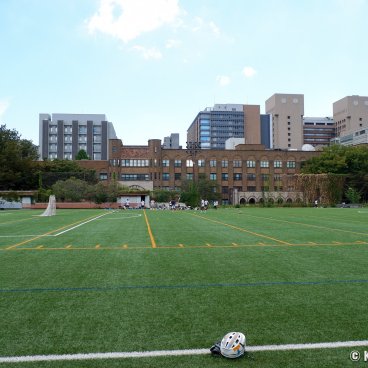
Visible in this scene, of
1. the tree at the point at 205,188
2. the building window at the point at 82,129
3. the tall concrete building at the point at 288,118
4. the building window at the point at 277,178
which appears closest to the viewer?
the tree at the point at 205,188

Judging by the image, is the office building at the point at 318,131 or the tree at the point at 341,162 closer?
the tree at the point at 341,162

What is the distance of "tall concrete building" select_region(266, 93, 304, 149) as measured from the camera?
176 m

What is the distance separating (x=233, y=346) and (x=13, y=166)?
273 feet

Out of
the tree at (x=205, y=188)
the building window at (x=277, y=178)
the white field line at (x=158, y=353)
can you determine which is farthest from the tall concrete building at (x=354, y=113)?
the white field line at (x=158, y=353)

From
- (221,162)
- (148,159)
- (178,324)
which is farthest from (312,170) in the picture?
(178,324)

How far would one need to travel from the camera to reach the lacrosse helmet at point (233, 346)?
14.9 ft

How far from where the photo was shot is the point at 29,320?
5852 millimetres

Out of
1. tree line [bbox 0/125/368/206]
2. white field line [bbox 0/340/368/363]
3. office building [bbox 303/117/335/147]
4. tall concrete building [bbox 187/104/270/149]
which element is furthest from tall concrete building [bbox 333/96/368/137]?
white field line [bbox 0/340/368/363]

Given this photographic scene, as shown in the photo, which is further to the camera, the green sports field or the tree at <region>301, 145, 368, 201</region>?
the tree at <region>301, 145, 368, 201</region>

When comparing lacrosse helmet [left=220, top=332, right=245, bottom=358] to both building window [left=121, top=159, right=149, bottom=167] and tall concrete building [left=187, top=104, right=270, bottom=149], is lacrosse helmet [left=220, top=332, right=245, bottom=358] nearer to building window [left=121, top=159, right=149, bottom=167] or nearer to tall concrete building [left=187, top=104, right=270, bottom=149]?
building window [left=121, top=159, right=149, bottom=167]

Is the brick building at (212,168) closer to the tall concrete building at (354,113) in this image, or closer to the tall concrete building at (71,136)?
the tall concrete building at (71,136)

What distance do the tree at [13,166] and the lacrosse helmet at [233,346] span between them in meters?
78.2

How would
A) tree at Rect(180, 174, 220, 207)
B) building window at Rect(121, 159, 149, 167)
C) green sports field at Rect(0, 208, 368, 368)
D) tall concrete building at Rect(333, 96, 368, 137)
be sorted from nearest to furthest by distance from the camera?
green sports field at Rect(0, 208, 368, 368), tree at Rect(180, 174, 220, 207), building window at Rect(121, 159, 149, 167), tall concrete building at Rect(333, 96, 368, 137)

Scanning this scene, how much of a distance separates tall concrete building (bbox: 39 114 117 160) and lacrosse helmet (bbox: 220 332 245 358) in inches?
5620
